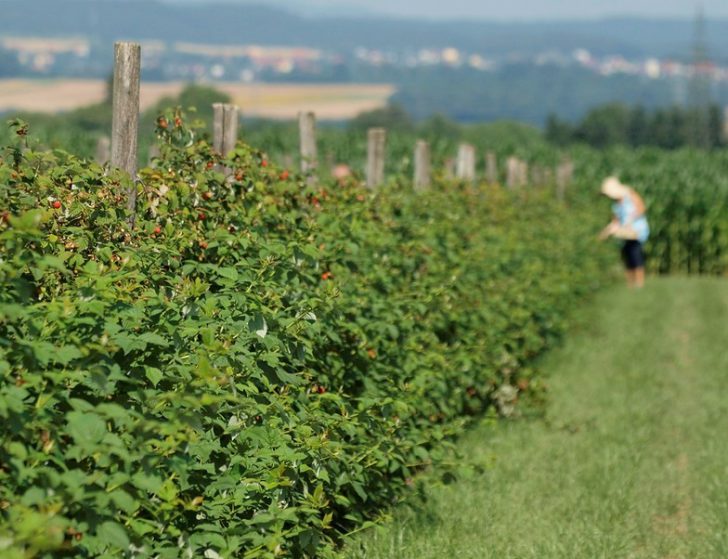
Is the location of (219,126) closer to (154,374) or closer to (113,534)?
(154,374)

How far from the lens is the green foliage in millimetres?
3572

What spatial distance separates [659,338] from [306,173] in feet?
27.9

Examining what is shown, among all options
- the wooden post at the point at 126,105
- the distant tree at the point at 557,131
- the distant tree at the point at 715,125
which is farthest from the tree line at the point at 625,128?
the wooden post at the point at 126,105

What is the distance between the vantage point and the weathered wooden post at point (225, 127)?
7.18 metres

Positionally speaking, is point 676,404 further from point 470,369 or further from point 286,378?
point 286,378

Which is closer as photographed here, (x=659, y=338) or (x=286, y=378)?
(x=286, y=378)

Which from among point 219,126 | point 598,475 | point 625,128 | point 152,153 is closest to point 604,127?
point 625,128

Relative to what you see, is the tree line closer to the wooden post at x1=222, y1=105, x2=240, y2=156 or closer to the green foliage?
the wooden post at x1=222, y1=105, x2=240, y2=156

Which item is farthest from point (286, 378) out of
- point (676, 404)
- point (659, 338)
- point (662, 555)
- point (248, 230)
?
point (659, 338)

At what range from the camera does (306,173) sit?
7.38 metres

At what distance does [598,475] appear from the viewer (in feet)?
25.7

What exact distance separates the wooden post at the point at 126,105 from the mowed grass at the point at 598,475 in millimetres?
2187

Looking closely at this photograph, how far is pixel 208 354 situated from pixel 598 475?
423cm

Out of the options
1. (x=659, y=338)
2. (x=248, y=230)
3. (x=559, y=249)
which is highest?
(x=248, y=230)
